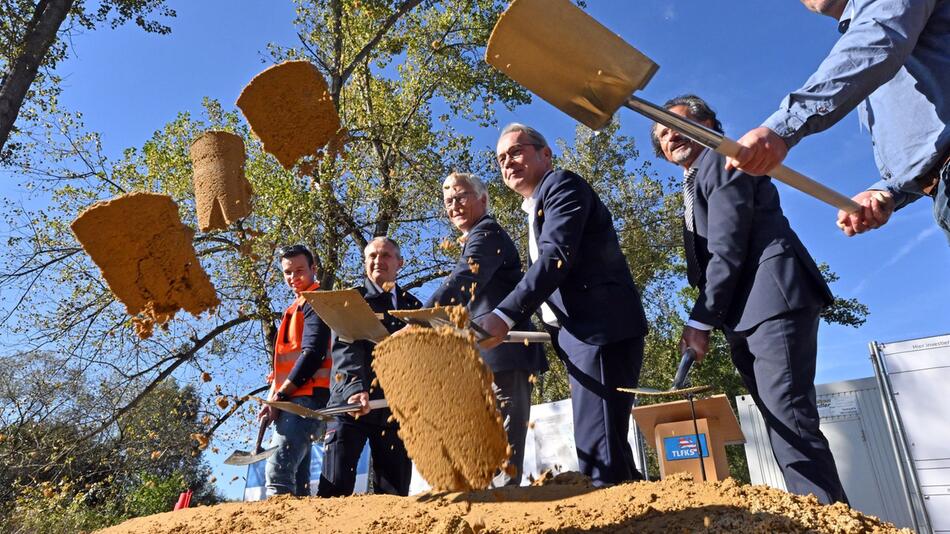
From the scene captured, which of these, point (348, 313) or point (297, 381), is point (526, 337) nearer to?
point (348, 313)

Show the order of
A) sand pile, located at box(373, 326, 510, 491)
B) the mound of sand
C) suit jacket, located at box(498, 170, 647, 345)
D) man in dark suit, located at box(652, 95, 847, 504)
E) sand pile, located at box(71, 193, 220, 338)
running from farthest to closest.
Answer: the mound of sand, sand pile, located at box(71, 193, 220, 338), suit jacket, located at box(498, 170, 647, 345), man in dark suit, located at box(652, 95, 847, 504), sand pile, located at box(373, 326, 510, 491)

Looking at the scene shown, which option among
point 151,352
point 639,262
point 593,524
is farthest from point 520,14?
point 639,262

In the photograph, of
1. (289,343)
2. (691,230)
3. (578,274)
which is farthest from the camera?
(289,343)

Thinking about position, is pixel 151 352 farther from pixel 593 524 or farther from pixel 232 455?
pixel 593 524

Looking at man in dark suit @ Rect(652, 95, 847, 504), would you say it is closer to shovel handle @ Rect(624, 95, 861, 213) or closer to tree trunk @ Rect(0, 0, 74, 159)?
shovel handle @ Rect(624, 95, 861, 213)

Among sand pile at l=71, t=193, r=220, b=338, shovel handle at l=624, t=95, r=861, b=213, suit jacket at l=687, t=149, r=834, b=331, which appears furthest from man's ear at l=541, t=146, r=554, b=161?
sand pile at l=71, t=193, r=220, b=338

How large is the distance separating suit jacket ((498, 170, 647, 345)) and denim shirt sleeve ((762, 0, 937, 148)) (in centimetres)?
89

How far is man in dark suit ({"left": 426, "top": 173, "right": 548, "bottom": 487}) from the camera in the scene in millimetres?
3057

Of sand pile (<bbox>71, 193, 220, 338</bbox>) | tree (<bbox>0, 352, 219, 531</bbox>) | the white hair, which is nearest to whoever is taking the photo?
sand pile (<bbox>71, 193, 220, 338</bbox>)

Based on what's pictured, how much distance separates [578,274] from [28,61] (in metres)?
7.89

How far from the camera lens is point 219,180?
12.8 ft

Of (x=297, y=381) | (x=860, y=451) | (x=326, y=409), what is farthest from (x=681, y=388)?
(x=860, y=451)

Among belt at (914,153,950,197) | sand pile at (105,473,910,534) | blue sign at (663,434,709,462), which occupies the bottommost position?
sand pile at (105,473,910,534)

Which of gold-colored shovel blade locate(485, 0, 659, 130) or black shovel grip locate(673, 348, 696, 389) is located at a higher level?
gold-colored shovel blade locate(485, 0, 659, 130)
